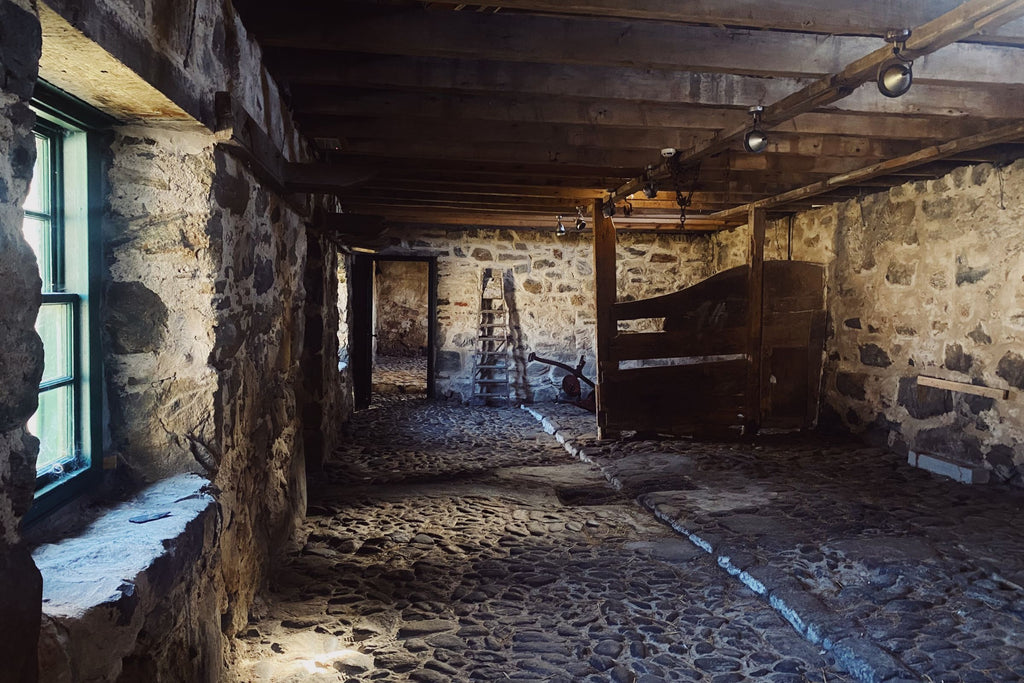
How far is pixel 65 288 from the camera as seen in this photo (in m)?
1.74

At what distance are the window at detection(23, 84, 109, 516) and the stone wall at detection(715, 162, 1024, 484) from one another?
4.81 m

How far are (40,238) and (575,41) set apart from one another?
187 centimetres

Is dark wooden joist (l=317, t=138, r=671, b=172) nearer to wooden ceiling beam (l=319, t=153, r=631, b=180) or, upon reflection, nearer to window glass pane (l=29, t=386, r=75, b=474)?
wooden ceiling beam (l=319, t=153, r=631, b=180)

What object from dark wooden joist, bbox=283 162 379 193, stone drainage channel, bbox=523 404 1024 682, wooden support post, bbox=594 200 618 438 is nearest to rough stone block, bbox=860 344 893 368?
stone drainage channel, bbox=523 404 1024 682

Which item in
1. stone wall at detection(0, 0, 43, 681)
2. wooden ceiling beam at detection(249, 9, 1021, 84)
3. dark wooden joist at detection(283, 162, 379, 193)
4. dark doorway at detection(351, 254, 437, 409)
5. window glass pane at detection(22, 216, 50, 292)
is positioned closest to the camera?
stone wall at detection(0, 0, 43, 681)

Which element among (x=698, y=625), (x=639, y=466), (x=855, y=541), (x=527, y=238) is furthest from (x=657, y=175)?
(x=527, y=238)

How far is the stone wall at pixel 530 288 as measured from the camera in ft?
26.1

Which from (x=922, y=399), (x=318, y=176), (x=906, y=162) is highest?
(x=906, y=162)

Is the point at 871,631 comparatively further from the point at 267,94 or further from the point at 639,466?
the point at 267,94

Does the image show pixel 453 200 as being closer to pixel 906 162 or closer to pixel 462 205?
pixel 462 205

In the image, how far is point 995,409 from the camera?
4.29 m

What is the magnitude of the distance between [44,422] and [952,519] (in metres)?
4.05

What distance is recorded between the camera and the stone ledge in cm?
118

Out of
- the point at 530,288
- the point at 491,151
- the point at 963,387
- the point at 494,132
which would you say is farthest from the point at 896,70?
the point at 530,288
